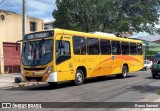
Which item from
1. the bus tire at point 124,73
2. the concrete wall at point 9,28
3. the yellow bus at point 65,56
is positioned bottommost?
the bus tire at point 124,73

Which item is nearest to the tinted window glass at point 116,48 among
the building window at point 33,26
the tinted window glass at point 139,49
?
the tinted window glass at point 139,49

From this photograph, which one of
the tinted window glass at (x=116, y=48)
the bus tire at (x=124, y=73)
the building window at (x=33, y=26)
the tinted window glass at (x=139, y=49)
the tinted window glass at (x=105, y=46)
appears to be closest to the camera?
the tinted window glass at (x=105, y=46)

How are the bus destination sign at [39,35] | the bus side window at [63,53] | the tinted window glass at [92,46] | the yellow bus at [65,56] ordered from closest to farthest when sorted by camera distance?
1. the yellow bus at [65,56]
2. the bus side window at [63,53]
3. the bus destination sign at [39,35]
4. the tinted window glass at [92,46]

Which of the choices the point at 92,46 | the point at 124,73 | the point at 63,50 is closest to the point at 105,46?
the point at 92,46

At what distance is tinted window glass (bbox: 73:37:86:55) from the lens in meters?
17.8

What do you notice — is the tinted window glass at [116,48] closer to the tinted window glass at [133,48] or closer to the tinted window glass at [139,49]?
the tinted window glass at [133,48]

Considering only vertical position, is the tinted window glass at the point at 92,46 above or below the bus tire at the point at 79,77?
above

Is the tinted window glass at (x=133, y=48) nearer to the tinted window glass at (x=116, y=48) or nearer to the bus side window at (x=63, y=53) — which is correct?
the tinted window glass at (x=116, y=48)

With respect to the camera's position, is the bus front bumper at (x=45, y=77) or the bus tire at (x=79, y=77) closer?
the bus front bumper at (x=45, y=77)

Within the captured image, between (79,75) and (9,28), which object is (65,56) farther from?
(9,28)

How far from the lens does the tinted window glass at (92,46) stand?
19181mm

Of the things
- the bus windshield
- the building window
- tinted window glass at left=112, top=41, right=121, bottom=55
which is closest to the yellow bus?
the bus windshield

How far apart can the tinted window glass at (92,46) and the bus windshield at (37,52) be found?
11.2ft

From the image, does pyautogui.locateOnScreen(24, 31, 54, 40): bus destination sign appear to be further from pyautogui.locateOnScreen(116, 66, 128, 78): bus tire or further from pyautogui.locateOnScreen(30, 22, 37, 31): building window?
pyautogui.locateOnScreen(30, 22, 37, 31): building window
